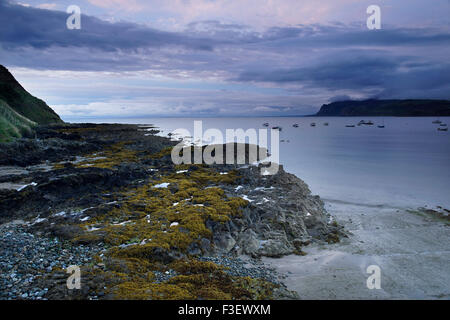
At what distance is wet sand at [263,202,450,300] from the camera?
9.48 m

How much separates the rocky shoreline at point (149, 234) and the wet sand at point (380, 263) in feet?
3.09

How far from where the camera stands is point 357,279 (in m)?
10.1

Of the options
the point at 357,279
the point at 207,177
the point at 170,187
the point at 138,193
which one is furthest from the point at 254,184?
the point at 357,279

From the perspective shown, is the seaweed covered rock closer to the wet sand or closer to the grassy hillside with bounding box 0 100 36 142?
the wet sand

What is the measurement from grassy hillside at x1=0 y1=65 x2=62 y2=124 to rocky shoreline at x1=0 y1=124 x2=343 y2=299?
3062 inches

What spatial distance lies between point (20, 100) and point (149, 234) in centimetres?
9584

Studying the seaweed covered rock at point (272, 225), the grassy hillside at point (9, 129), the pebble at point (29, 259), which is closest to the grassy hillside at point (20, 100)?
the grassy hillside at point (9, 129)

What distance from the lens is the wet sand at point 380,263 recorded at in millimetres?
9484

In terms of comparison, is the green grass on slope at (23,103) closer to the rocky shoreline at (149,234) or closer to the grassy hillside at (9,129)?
the grassy hillside at (9,129)

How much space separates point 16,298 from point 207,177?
1570 centimetres


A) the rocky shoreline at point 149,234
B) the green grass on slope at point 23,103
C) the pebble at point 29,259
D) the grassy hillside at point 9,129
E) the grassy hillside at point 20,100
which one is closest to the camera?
the pebble at point 29,259

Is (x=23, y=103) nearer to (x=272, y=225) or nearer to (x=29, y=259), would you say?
(x=29, y=259)

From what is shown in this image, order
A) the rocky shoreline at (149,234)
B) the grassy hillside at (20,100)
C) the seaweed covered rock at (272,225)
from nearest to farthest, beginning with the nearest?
the rocky shoreline at (149,234)
the seaweed covered rock at (272,225)
the grassy hillside at (20,100)

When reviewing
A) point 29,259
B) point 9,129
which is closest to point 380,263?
point 29,259
